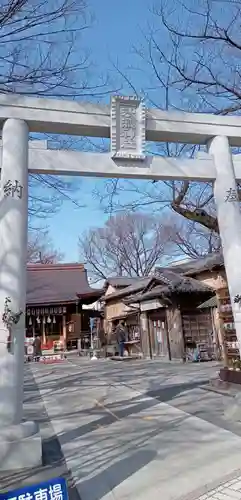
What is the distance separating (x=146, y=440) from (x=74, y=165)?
3937mm

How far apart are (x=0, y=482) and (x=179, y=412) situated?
3.93 meters

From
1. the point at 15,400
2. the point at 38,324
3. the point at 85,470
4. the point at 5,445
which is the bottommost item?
the point at 85,470

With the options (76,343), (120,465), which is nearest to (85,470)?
(120,465)

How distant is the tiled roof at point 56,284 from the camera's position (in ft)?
92.0

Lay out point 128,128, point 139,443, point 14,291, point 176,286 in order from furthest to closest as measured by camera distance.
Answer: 1. point 176,286
2. point 128,128
3. point 139,443
4. point 14,291

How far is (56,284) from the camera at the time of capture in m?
31.0

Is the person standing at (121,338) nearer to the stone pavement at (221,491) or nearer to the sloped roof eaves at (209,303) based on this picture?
the sloped roof eaves at (209,303)

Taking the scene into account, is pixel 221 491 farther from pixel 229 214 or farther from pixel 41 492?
pixel 229 214

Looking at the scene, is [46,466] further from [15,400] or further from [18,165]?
[18,165]

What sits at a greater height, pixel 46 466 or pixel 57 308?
pixel 57 308

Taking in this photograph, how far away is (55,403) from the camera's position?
8.95m

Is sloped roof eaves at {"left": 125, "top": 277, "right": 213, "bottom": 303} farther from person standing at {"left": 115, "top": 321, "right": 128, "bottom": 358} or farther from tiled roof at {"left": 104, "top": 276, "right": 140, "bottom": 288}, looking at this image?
tiled roof at {"left": 104, "top": 276, "right": 140, "bottom": 288}

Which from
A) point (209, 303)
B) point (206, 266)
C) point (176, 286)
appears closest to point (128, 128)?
point (209, 303)

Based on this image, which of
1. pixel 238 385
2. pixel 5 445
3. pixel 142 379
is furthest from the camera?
pixel 142 379
